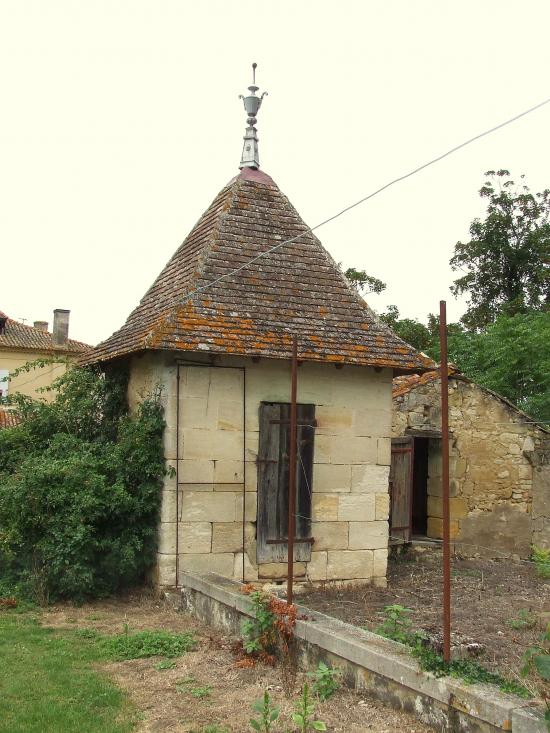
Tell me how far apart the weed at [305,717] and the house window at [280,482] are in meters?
3.66

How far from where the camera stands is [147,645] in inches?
248

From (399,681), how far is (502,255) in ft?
83.8

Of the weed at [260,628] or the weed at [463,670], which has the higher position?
the weed at [463,670]

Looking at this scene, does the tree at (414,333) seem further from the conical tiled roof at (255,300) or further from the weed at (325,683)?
the weed at (325,683)

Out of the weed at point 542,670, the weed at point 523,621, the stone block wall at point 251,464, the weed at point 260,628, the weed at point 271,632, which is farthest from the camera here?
the stone block wall at point 251,464

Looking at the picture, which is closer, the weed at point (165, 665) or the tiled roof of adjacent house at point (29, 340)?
the weed at point (165, 665)

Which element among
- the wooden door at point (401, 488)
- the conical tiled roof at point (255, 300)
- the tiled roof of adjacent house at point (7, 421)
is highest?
the conical tiled roof at point (255, 300)

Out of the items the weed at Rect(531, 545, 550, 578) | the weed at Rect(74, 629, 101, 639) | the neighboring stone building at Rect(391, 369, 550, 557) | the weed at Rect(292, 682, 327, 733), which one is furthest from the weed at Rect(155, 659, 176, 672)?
the neighboring stone building at Rect(391, 369, 550, 557)

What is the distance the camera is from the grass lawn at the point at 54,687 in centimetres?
463

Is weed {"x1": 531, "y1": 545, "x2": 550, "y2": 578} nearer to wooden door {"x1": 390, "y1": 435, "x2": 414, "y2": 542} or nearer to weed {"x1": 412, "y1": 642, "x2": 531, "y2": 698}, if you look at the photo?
wooden door {"x1": 390, "y1": 435, "x2": 414, "y2": 542}

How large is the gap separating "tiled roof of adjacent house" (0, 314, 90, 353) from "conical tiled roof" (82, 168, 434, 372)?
2760 cm

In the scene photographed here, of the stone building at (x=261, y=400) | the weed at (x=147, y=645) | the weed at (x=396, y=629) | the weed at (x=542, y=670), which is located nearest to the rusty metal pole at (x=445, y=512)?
the weed at (x=542, y=670)

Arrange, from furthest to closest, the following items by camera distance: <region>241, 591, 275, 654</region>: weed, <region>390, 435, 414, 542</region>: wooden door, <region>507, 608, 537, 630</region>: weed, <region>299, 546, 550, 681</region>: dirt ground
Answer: <region>390, 435, 414, 542</region>: wooden door
<region>507, 608, 537, 630</region>: weed
<region>299, 546, 550, 681</region>: dirt ground
<region>241, 591, 275, 654</region>: weed

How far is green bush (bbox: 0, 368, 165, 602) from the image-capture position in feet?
25.5
